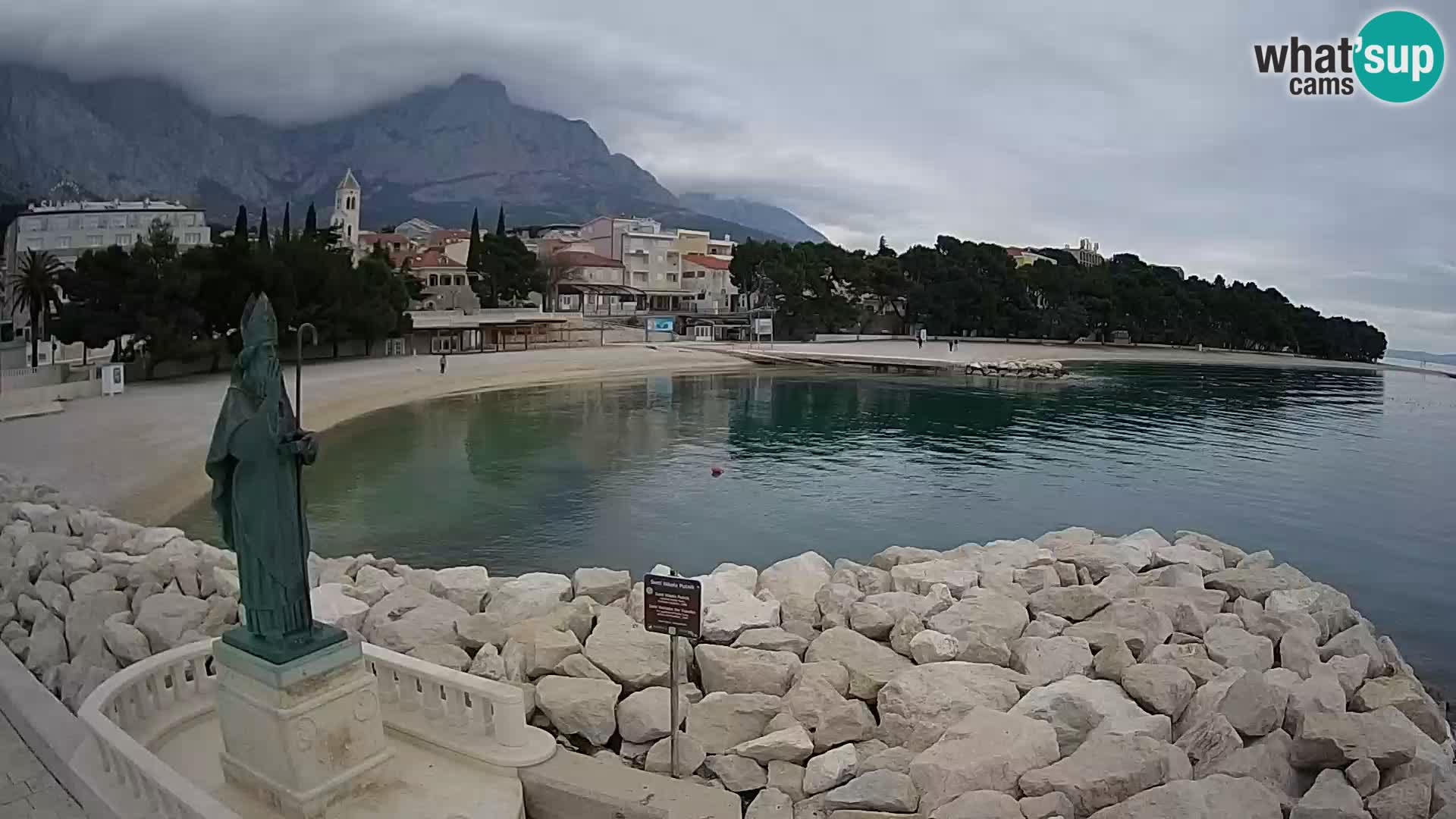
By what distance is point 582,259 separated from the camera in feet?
223

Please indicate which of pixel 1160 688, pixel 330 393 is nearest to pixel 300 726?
pixel 1160 688

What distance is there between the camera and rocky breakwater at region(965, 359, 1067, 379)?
158ft

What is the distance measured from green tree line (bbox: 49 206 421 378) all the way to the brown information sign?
2866 cm

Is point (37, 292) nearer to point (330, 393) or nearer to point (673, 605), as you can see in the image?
point (330, 393)

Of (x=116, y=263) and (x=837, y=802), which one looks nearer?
(x=837, y=802)

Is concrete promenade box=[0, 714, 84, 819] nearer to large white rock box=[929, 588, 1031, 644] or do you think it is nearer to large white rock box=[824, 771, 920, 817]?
large white rock box=[824, 771, 920, 817]

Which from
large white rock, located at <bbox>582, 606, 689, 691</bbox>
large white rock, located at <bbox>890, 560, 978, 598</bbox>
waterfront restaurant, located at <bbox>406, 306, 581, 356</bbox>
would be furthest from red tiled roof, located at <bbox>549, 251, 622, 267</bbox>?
large white rock, located at <bbox>582, 606, 689, 691</bbox>

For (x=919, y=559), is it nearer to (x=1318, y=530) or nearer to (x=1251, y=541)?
(x=1251, y=541)

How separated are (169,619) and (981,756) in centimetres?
598

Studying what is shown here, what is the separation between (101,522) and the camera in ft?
36.3

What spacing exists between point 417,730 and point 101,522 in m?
8.20

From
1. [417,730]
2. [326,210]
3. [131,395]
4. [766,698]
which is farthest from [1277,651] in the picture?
[326,210]

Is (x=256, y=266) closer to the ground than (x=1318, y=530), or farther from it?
farther from it

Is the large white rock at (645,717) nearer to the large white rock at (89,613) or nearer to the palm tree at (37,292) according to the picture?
the large white rock at (89,613)
